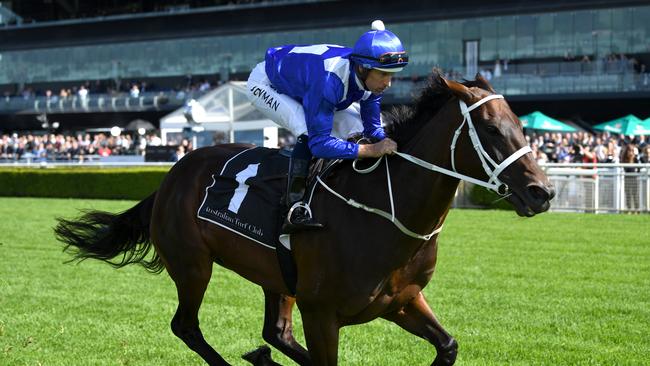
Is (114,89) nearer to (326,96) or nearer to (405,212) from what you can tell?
(326,96)

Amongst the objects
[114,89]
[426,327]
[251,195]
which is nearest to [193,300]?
[251,195]

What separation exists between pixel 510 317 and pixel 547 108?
24.8 meters

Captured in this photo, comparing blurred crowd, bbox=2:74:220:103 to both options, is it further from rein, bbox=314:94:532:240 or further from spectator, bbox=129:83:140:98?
rein, bbox=314:94:532:240

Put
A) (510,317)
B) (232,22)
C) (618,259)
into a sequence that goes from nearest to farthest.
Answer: (510,317) → (618,259) → (232,22)

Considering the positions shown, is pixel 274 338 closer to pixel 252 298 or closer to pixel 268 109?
pixel 268 109

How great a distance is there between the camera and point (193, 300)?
16.9ft

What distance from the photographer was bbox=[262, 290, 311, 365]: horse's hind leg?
5.12 metres

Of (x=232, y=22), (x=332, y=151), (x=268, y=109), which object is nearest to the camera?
(x=332, y=151)

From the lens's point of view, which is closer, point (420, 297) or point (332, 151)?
point (332, 151)

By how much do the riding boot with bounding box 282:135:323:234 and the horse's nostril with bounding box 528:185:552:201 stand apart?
1.12 m

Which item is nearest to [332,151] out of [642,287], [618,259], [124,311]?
[124,311]

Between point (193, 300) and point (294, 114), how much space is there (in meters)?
1.33

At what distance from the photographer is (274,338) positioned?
17.0 feet

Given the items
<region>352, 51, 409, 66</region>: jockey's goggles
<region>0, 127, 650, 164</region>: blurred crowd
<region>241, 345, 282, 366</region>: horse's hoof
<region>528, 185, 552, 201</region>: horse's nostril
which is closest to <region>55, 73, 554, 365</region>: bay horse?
<region>528, 185, 552, 201</region>: horse's nostril
